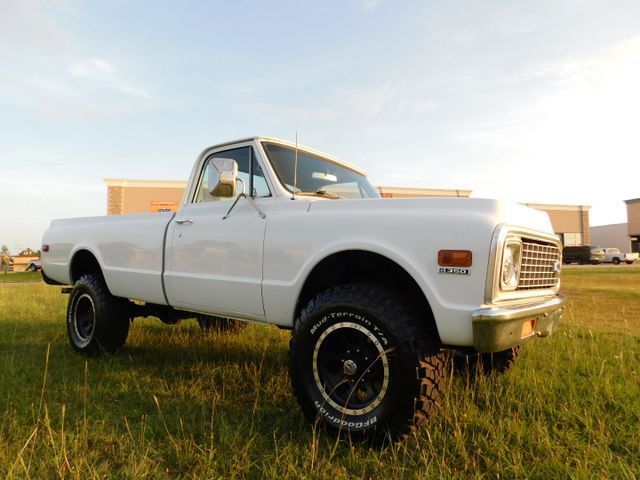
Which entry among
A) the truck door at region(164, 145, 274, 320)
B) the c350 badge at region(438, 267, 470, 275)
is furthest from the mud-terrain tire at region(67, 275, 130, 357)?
the c350 badge at region(438, 267, 470, 275)

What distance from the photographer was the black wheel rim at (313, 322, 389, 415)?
7.72 feet

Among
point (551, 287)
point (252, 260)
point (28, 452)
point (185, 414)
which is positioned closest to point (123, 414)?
point (185, 414)

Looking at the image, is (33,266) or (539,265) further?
(33,266)

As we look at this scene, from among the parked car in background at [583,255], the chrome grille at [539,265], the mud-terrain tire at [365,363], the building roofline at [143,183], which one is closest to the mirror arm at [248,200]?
the mud-terrain tire at [365,363]

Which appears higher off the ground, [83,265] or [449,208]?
[449,208]

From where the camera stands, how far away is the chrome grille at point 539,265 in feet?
8.09

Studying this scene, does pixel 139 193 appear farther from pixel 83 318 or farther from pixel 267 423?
pixel 267 423

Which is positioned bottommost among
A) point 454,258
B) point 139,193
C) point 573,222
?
point 454,258

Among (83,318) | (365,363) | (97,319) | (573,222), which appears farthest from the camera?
(573,222)

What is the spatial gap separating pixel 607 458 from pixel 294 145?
2.89m

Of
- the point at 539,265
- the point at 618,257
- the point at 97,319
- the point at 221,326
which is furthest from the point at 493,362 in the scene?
the point at 618,257

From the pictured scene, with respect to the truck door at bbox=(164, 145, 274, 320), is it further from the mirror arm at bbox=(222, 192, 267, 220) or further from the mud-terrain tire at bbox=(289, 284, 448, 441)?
the mud-terrain tire at bbox=(289, 284, 448, 441)

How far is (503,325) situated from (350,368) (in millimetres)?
852

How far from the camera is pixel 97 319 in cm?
422
